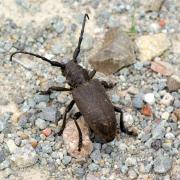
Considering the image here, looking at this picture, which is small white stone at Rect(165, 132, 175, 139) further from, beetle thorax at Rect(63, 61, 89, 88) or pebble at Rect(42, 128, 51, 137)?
pebble at Rect(42, 128, 51, 137)

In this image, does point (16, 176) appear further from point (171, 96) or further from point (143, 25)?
point (143, 25)

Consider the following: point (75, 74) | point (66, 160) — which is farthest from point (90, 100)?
point (66, 160)

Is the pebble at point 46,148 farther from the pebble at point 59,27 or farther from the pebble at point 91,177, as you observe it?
the pebble at point 59,27

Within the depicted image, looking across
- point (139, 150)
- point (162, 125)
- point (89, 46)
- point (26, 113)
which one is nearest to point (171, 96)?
point (162, 125)

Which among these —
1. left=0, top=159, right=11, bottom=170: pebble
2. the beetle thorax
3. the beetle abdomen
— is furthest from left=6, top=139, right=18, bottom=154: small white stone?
the beetle thorax

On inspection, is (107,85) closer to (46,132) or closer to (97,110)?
(97,110)

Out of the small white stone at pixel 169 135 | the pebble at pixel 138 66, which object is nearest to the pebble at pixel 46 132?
the small white stone at pixel 169 135
